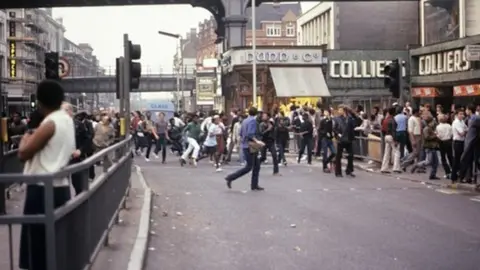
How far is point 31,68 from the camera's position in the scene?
90500 mm

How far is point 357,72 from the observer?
48.7 metres

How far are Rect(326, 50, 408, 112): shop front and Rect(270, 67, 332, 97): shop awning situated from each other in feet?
4.15

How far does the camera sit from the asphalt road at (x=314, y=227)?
8.95 metres

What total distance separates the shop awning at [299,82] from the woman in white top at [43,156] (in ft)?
126

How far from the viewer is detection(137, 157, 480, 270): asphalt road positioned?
8.95 m

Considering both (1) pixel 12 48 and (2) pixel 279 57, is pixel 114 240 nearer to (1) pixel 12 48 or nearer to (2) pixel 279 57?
(2) pixel 279 57

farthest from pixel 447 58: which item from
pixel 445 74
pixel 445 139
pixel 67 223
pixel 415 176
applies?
pixel 67 223

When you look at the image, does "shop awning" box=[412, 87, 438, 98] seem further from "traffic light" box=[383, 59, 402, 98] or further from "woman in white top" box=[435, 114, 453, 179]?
"woman in white top" box=[435, 114, 453, 179]

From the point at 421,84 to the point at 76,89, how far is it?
5299cm

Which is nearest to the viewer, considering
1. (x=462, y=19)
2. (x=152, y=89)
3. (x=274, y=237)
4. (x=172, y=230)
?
(x=274, y=237)

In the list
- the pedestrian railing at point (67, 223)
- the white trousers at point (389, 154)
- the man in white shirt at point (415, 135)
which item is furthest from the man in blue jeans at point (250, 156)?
the pedestrian railing at point (67, 223)

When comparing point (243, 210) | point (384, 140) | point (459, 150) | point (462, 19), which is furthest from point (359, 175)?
point (462, 19)

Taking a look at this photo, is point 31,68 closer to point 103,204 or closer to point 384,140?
point 384,140

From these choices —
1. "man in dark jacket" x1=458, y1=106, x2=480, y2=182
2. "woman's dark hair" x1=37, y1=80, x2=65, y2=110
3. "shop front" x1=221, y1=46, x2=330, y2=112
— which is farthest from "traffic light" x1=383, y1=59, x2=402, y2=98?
"shop front" x1=221, y1=46, x2=330, y2=112
